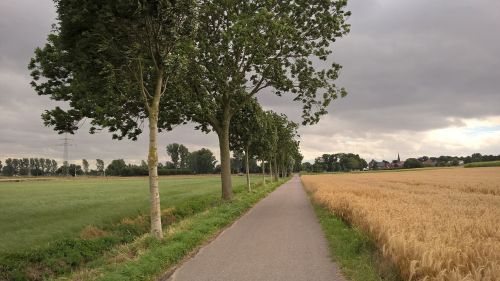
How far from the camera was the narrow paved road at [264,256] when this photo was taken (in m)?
9.30

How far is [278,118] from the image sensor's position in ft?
226

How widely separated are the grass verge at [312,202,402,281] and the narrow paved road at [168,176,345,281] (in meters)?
0.26

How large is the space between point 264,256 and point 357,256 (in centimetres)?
228

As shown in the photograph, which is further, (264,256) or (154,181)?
(154,181)

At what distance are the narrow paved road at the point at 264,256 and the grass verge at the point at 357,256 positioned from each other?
264 millimetres

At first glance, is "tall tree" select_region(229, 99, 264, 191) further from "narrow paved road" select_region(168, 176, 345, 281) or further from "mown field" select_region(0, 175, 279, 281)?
"narrow paved road" select_region(168, 176, 345, 281)

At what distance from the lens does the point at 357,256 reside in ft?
35.0

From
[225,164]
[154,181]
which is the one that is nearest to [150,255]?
[154,181]

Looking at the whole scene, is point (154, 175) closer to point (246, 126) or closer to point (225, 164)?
point (225, 164)

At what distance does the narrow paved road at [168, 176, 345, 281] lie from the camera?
30.5 ft

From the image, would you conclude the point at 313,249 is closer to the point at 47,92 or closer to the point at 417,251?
the point at 417,251

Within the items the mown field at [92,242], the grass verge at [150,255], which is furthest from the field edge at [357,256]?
the mown field at [92,242]

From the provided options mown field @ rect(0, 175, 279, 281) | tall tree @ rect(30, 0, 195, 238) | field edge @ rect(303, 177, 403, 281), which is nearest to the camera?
field edge @ rect(303, 177, 403, 281)

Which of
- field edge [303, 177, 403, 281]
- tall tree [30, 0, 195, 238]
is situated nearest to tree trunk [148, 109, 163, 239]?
tall tree [30, 0, 195, 238]
